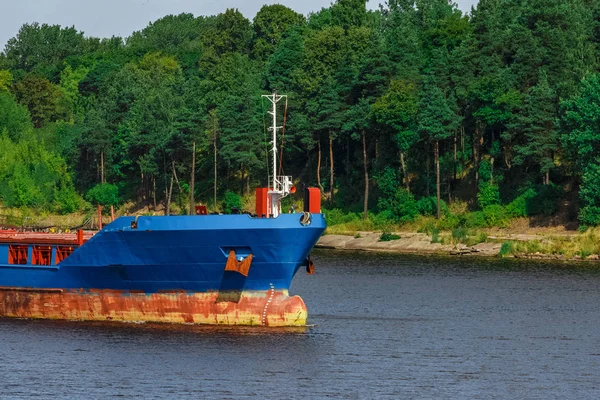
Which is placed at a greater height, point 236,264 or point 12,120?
point 12,120

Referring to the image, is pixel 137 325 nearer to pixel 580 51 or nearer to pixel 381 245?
pixel 381 245

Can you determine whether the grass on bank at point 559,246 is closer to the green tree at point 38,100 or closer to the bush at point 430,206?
the bush at point 430,206

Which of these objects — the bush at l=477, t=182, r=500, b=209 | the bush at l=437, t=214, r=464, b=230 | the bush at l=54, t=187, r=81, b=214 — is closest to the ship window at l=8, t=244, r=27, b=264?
the bush at l=437, t=214, r=464, b=230

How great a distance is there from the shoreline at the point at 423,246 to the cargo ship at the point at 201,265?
46580 mm

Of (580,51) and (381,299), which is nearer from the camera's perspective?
(381,299)

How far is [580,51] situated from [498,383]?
73083mm

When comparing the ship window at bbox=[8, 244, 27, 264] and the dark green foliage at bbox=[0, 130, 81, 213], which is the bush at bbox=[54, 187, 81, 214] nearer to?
the dark green foliage at bbox=[0, 130, 81, 213]

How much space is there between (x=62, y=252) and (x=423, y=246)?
172 ft

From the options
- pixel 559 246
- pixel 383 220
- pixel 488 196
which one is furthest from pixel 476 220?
pixel 559 246

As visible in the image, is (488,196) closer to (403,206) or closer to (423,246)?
(403,206)

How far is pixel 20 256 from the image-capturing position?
61.8m

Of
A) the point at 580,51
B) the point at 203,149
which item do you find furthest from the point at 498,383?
the point at 203,149

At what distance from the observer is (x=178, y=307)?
55.5 meters

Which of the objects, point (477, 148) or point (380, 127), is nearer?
point (477, 148)
